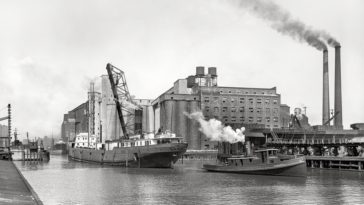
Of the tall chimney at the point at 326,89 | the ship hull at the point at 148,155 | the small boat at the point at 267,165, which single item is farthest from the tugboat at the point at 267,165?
the tall chimney at the point at 326,89

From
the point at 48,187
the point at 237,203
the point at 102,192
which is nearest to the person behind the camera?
the point at 237,203

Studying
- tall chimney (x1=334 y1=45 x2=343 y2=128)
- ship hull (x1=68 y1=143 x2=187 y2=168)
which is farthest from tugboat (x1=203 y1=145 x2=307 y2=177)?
tall chimney (x1=334 y1=45 x2=343 y2=128)

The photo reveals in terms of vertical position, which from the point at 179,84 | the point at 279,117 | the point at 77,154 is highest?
the point at 179,84

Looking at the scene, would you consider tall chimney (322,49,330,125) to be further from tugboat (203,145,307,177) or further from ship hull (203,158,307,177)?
ship hull (203,158,307,177)

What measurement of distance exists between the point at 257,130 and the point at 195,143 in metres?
47.6

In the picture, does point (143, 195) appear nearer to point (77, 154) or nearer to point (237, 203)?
point (237, 203)

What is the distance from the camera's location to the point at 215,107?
179 meters

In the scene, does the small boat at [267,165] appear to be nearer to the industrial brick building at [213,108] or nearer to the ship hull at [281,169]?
the ship hull at [281,169]

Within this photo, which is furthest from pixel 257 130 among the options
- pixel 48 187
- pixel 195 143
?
pixel 48 187

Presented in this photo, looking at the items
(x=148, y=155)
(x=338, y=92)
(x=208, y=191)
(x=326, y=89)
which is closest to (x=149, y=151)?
(x=148, y=155)

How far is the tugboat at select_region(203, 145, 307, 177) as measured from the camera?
65438mm

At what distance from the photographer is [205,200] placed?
4191 cm

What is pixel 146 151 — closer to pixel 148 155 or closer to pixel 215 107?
pixel 148 155

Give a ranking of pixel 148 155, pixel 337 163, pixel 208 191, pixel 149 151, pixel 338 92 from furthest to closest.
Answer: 1. pixel 338 92
2. pixel 337 163
3. pixel 148 155
4. pixel 149 151
5. pixel 208 191
